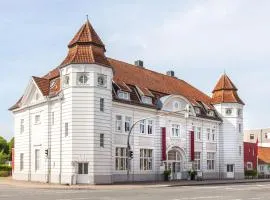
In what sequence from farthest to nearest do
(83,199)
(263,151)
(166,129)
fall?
(263,151)
(166,129)
(83,199)

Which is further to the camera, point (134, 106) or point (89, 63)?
point (134, 106)

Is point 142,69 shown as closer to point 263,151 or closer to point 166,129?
point 166,129

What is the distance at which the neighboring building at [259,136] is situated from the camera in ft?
378

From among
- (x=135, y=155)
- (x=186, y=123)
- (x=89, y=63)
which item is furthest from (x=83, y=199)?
(x=186, y=123)

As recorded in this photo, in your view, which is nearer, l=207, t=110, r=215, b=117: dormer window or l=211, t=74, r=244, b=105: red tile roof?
l=207, t=110, r=215, b=117: dormer window

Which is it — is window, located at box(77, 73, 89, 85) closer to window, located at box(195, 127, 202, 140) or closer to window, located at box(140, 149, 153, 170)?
window, located at box(140, 149, 153, 170)

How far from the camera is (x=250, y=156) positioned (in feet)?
244

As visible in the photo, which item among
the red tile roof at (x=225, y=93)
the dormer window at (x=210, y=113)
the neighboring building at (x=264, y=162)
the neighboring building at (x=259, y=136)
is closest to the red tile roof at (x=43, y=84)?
the dormer window at (x=210, y=113)

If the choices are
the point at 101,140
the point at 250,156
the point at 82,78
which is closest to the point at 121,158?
the point at 101,140

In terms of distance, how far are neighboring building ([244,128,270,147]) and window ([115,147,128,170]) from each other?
72.6m

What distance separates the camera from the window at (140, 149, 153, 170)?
4878cm

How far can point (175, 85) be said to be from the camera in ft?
200

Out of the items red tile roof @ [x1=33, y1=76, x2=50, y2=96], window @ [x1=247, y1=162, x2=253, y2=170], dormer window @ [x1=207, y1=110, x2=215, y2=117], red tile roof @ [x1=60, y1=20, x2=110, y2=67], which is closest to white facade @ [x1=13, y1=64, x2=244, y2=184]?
red tile roof @ [x1=33, y1=76, x2=50, y2=96]

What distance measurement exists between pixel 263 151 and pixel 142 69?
116ft
